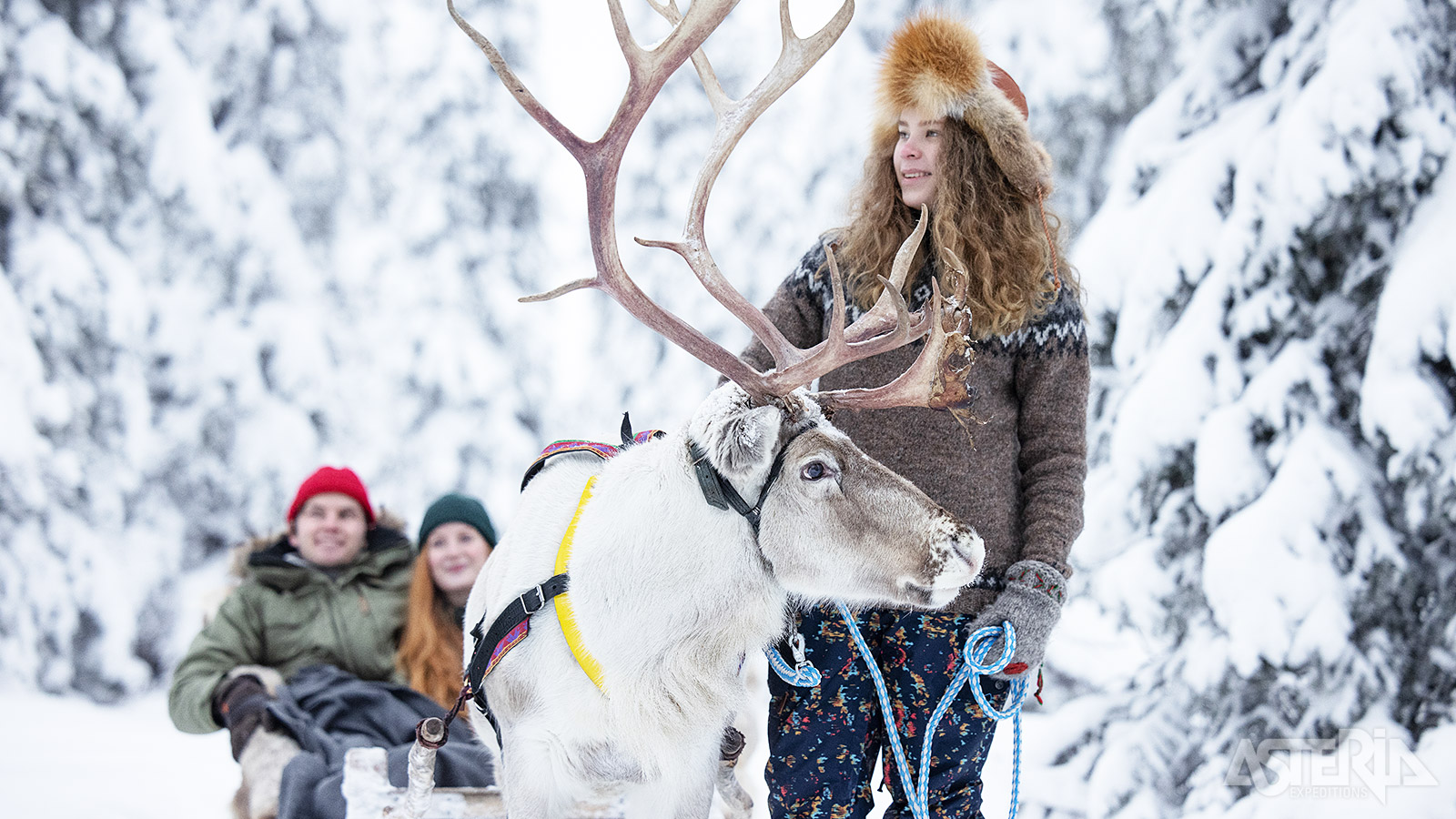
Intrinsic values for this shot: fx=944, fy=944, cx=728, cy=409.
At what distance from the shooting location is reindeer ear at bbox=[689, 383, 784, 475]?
175cm

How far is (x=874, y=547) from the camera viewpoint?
178 centimetres

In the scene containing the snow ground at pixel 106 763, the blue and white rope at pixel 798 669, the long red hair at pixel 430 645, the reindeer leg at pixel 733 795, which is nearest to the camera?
the blue and white rope at pixel 798 669

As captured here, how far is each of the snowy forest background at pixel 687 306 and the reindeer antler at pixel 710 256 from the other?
2101 millimetres

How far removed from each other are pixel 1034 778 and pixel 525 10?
601cm

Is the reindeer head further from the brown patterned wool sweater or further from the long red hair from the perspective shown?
the long red hair

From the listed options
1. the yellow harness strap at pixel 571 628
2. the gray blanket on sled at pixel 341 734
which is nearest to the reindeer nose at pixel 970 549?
the yellow harness strap at pixel 571 628

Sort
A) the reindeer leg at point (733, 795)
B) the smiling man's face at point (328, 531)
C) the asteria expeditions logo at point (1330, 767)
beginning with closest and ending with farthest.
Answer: the reindeer leg at point (733, 795) → the asteria expeditions logo at point (1330, 767) → the smiling man's face at point (328, 531)

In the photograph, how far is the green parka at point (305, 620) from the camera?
3135 millimetres

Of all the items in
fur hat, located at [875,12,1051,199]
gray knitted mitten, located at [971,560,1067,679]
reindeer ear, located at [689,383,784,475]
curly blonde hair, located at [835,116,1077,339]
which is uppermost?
fur hat, located at [875,12,1051,199]

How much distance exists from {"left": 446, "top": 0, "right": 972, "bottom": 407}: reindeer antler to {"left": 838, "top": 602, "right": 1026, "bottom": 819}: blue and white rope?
0.50m

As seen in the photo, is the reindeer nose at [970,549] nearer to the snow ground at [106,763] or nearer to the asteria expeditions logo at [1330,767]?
the asteria expeditions logo at [1330,767]

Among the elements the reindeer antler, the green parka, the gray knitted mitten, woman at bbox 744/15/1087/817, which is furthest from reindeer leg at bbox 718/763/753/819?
the green parka

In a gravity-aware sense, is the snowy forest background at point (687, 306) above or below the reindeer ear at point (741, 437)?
above

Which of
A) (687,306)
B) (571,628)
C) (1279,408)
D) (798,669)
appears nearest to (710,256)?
(571,628)
